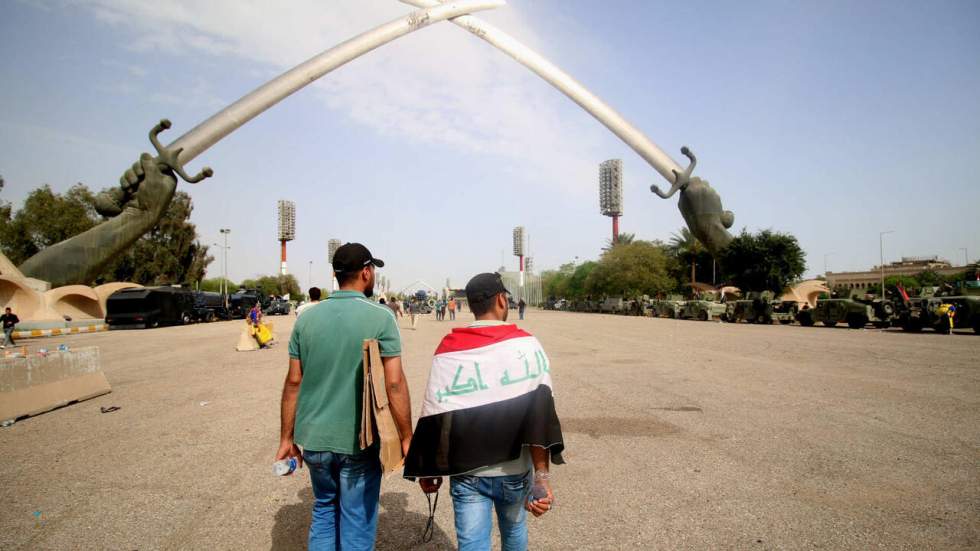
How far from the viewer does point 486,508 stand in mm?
2193

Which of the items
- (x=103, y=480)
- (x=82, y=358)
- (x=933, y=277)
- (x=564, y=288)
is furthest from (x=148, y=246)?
(x=933, y=277)

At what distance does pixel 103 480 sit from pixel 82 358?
4692 mm

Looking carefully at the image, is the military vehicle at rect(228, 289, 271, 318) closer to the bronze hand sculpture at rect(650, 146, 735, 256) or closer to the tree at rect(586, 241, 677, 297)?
the bronze hand sculpture at rect(650, 146, 735, 256)

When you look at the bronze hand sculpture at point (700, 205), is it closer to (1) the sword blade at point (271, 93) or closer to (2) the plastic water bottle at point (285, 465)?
(1) the sword blade at point (271, 93)

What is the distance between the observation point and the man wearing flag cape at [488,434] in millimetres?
2164

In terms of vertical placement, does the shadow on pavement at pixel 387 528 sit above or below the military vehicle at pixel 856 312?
below

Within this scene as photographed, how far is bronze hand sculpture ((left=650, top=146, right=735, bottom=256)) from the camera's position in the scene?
3488 cm

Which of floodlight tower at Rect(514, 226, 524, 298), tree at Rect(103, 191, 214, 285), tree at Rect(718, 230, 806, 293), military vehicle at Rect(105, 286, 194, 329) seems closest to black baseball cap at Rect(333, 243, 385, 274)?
military vehicle at Rect(105, 286, 194, 329)

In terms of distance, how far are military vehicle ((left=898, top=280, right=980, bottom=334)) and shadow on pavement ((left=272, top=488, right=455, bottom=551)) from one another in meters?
22.1

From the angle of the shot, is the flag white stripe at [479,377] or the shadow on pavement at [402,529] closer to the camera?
the flag white stripe at [479,377]

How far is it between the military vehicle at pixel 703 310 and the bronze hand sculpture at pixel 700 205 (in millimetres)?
4477

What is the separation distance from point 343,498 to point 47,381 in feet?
23.9

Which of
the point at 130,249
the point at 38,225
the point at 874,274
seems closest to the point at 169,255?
the point at 38,225

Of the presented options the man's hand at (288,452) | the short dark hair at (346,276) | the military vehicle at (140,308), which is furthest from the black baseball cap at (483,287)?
the military vehicle at (140,308)
